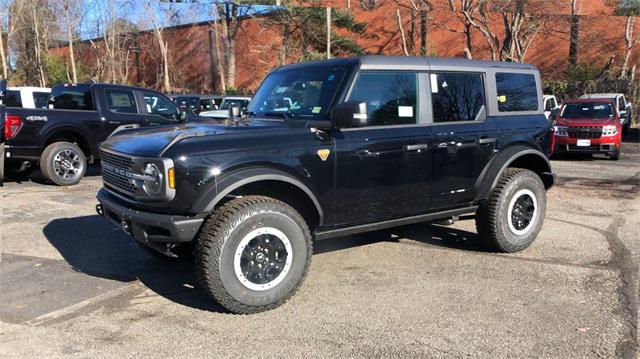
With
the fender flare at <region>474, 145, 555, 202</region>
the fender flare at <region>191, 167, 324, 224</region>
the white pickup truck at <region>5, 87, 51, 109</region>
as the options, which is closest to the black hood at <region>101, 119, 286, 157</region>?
the fender flare at <region>191, 167, 324, 224</region>

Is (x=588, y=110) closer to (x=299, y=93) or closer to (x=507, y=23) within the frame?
(x=299, y=93)

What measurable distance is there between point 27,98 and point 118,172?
1111cm

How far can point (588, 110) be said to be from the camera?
16.3 metres

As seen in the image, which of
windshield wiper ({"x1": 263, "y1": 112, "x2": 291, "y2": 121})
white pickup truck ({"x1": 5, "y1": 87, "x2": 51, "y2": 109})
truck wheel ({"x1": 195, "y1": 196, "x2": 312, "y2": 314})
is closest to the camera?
truck wheel ({"x1": 195, "y1": 196, "x2": 312, "y2": 314})

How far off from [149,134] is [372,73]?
2006 millimetres

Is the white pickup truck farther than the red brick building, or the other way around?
the red brick building

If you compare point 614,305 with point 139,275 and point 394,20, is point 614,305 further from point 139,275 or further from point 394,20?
point 394,20

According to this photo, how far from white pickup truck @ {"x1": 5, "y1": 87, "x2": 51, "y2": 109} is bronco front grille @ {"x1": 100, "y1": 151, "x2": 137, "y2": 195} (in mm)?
9805

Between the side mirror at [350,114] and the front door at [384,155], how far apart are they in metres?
0.19

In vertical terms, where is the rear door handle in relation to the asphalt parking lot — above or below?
above

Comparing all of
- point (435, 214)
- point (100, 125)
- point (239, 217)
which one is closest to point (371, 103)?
point (435, 214)

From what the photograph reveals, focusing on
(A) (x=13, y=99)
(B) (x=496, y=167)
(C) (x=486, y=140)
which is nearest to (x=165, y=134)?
(C) (x=486, y=140)

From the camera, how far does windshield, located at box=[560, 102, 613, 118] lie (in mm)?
15992

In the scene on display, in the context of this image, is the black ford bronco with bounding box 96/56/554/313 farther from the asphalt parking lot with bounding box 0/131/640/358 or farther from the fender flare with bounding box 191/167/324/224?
the asphalt parking lot with bounding box 0/131/640/358
